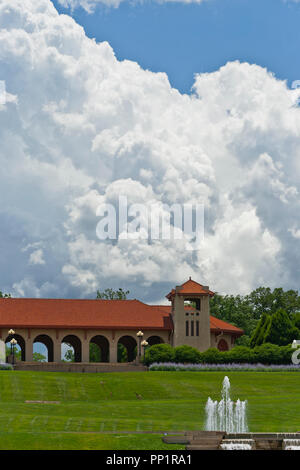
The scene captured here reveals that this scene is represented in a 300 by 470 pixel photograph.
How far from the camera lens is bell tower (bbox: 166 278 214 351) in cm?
Answer: 7469

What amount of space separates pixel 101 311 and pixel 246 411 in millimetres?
43436

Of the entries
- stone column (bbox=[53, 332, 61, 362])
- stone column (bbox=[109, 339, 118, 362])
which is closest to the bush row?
stone column (bbox=[109, 339, 118, 362])

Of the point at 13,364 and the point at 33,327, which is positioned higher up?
the point at 33,327

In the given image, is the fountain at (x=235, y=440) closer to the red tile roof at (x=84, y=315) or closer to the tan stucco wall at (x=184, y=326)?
the tan stucco wall at (x=184, y=326)

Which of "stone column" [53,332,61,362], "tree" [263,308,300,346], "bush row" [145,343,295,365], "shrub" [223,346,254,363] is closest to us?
"bush row" [145,343,295,365]

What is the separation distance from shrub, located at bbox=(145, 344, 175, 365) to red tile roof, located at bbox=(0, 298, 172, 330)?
972 cm

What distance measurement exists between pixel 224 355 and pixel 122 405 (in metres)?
29.6

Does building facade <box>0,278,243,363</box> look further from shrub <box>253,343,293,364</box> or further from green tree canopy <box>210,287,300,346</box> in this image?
green tree canopy <box>210,287,300,346</box>

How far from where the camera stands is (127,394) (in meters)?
47.5

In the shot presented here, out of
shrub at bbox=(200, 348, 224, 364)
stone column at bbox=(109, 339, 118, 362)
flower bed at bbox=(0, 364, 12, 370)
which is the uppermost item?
stone column at bbox=(109, 339, 118, 362)

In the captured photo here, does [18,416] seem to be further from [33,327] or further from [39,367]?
[33,327]

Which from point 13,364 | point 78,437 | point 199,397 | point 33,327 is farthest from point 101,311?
point 78,437
